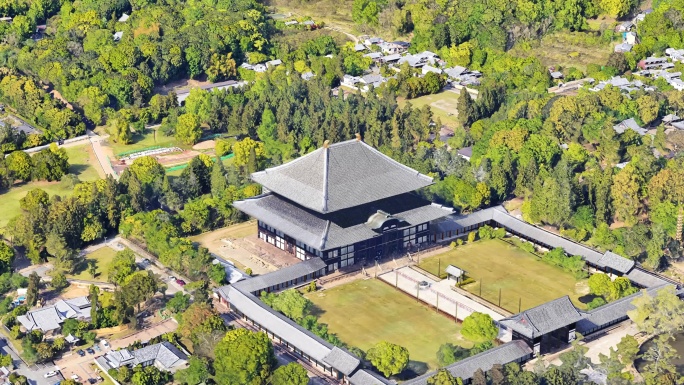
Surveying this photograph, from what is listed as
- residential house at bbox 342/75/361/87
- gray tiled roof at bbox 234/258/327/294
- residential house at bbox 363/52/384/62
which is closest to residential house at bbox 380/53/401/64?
residential house at bbox 363/52/384/62

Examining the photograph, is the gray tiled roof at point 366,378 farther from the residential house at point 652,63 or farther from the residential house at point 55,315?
the residential house at point 652,63

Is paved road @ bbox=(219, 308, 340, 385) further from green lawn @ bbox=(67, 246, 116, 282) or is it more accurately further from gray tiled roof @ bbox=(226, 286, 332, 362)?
green lawn @ bbox=(67, 246, 116, 282)

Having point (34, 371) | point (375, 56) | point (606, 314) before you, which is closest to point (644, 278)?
point (606, 314)

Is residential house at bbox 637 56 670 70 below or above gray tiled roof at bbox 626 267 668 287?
above

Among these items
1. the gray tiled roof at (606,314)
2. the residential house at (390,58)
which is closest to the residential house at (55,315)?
the gray tiled roof at (606,314)

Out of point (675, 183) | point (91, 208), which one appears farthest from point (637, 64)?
point (91, 208)

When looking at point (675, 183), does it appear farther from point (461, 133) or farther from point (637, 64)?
point (637, 64)
